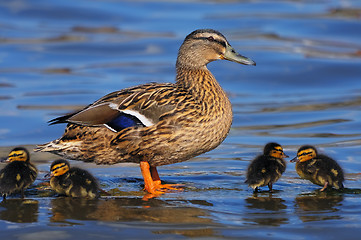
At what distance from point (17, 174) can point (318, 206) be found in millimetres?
2529

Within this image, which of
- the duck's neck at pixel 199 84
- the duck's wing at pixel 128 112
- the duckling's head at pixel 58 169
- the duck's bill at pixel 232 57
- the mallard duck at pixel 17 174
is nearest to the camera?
the mallard duck at pixel 17 174

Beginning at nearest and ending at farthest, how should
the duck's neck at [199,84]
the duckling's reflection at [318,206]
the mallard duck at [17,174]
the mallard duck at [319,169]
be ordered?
the duckling's reflection at [318,206] → the mallard duck at [17,174] → the mallard duck at [319,169] → the duck's neck at [199,84]

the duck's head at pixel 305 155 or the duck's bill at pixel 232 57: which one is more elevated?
the duck's bill at pixel 232 57

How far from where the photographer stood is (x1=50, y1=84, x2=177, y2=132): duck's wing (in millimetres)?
7273

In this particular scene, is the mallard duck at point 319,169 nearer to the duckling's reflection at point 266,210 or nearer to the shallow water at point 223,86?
the shallow water at point 223,86

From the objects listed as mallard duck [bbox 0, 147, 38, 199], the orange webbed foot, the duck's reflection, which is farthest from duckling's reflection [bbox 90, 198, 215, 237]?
mallard duck [bbox 0, 147, 38, 199]

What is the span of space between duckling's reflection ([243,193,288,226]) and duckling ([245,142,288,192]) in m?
0.12

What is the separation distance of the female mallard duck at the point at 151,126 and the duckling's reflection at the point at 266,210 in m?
0.79

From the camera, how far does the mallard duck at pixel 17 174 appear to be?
6.65 metres

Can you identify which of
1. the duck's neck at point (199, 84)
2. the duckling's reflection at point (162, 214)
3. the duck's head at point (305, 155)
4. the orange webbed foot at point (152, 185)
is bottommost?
the duckling's reflection at point (162, 214)

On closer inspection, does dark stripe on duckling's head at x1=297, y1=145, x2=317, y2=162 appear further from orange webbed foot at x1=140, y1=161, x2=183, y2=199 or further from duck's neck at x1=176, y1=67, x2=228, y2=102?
orange webbed foot at x1=140, y1=161, x2=183, y2=199

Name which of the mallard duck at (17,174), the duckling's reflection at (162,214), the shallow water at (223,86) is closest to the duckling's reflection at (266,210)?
the shallow water at (223,86)

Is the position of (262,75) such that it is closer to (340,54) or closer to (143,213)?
(340,54)

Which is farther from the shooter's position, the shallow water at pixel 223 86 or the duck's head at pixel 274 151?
the duck's head at pixel 274 151
